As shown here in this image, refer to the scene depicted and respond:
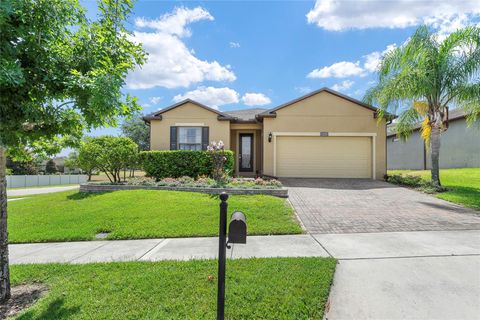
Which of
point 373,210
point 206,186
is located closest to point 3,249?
point 206,186

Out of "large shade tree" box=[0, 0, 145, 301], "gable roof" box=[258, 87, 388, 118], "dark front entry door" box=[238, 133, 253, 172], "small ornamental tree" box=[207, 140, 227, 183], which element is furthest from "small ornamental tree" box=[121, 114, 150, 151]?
"large shade tree" box=[0, 0, 145, 301]

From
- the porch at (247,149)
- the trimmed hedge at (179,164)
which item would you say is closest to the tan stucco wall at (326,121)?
the porch at (247,149)

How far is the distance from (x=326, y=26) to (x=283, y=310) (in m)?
12.7

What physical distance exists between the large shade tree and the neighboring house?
14.9 m

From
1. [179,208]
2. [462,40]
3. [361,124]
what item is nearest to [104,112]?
[179,208]

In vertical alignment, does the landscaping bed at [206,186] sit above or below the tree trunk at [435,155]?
below

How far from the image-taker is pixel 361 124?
14227 millimetres

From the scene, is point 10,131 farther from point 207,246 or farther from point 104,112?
point 207,246

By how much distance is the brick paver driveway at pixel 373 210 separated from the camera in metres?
6.24

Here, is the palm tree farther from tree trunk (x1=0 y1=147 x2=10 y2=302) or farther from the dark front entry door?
tree trunk (x1=0 y1=147 x2=10 y2=302)

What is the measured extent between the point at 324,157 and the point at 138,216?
34.6ft

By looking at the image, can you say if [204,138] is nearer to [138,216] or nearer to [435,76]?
[138,216]

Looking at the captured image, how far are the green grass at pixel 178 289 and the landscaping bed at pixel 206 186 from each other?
205 inches

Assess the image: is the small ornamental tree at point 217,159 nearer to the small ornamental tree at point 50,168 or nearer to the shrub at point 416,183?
the shrub at point 416,183
